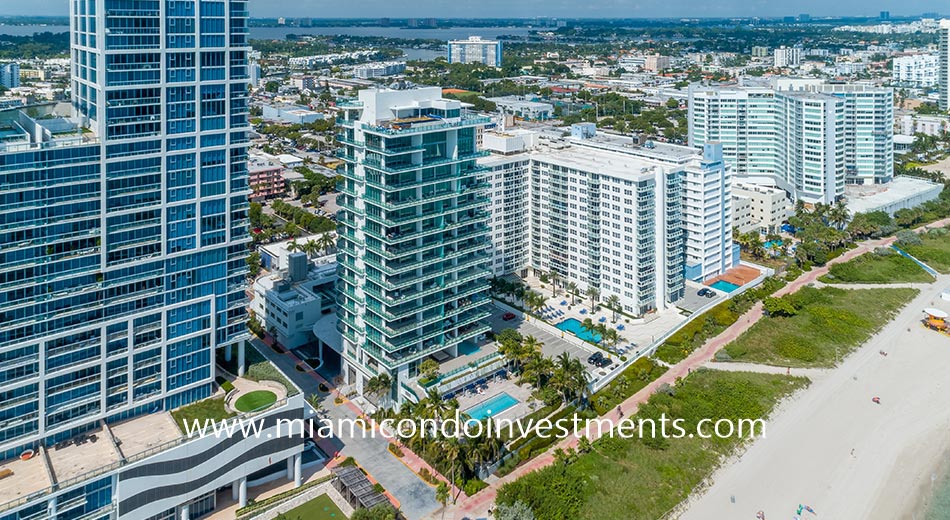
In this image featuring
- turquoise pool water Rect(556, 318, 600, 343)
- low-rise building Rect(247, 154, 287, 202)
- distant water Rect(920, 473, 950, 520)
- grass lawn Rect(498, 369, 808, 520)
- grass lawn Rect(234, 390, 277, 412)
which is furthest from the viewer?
low-rise building Rect(247, 154, 287, 202)

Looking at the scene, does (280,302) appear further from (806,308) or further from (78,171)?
(806,308)

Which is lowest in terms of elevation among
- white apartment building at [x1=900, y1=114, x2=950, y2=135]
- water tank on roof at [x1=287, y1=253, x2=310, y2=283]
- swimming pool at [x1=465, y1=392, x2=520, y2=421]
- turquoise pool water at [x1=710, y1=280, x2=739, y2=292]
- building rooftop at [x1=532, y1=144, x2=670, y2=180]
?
swimming pool at [x1=465, y1=392, x2=520, y2=421]

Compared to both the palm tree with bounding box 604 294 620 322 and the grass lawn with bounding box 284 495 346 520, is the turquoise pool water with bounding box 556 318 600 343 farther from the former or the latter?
the grass lawn with bounding box 284 495 346 520

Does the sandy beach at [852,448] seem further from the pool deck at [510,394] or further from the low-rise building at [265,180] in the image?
the low-rise building at [265,180]

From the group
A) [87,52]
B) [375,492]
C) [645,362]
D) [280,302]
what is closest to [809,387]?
[645,362]

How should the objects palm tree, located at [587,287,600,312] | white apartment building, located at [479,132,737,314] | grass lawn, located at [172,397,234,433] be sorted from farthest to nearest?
palm tree, located at [587,287,600,312] → white apartment building, located at [479,132,737,314] → grass lawn, located at [172,397,234,433]

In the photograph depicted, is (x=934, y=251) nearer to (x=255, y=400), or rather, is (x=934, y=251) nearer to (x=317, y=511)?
(x=317, y=511)

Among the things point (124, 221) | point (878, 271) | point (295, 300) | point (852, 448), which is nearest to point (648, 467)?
point (852, 448)

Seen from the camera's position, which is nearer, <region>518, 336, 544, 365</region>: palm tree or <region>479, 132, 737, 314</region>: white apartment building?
<region>518, 336, 544, 365</region>: palm tree

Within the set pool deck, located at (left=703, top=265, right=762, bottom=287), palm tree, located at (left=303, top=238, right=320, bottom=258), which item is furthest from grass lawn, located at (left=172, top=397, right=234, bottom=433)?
pool deck, located at (left=703, top=265, right=762, bottom=287)
